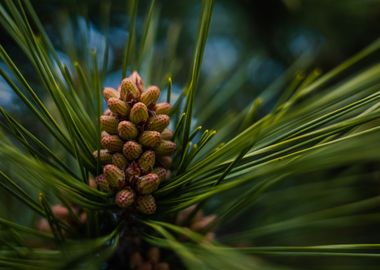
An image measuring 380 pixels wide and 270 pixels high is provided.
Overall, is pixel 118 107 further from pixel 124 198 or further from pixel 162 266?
pixel 162 266

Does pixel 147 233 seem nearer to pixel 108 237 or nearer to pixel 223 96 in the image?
pixel 108 237

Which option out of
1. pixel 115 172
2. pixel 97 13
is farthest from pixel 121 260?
pixel 97 13

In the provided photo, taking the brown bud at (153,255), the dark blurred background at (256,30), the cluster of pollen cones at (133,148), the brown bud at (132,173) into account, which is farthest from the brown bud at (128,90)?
the dark blurred background at (256,30)

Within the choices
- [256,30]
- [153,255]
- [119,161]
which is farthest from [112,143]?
[256,30]

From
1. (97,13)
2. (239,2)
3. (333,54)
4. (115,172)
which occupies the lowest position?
(115,172)

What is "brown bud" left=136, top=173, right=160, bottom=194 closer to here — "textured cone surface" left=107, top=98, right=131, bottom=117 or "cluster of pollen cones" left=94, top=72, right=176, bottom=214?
"cluster of pollen cones" left=94, top=72, right=176, bottom=214

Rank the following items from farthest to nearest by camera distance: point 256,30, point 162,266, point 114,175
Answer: point 256,30
point 162,266
point 114,175
